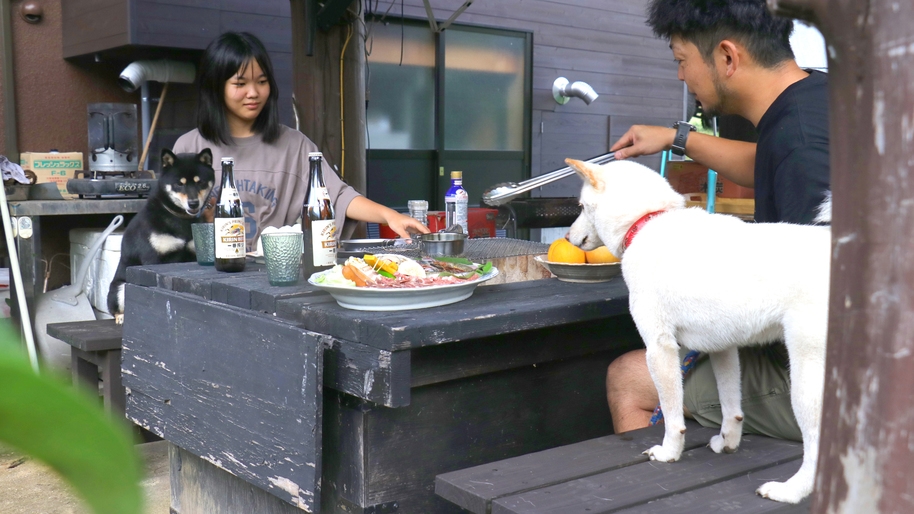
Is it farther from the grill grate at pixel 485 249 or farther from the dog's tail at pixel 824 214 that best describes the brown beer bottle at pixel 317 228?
the dog's tail at pixel 824 214

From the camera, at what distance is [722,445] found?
58.9 inches

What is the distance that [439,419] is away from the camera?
168 centimetres

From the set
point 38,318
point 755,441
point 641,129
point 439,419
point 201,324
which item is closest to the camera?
point 755,441

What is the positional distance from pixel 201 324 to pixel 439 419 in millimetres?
597

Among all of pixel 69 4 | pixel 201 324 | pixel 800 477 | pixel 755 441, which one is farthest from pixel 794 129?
Result: pixel 69 4

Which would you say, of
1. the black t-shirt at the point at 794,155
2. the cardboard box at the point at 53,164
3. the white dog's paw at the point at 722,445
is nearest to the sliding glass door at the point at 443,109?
the cardboard box at the point at 53,164

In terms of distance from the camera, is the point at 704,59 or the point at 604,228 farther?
the point at 704,59

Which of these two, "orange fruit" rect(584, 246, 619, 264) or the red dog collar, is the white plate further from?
"orange fruit" rect(584, 246, 619, 264)

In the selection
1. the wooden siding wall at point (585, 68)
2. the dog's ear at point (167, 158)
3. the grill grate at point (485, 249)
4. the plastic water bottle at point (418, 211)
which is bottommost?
the grill grate at point (485, 249)

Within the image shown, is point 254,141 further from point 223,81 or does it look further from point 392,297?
point 392,297

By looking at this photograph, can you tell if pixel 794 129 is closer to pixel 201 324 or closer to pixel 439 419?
pixel 439 419

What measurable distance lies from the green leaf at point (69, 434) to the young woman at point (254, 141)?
2604mm

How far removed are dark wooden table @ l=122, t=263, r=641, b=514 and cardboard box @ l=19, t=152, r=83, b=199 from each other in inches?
130

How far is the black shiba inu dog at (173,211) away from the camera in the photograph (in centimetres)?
283
